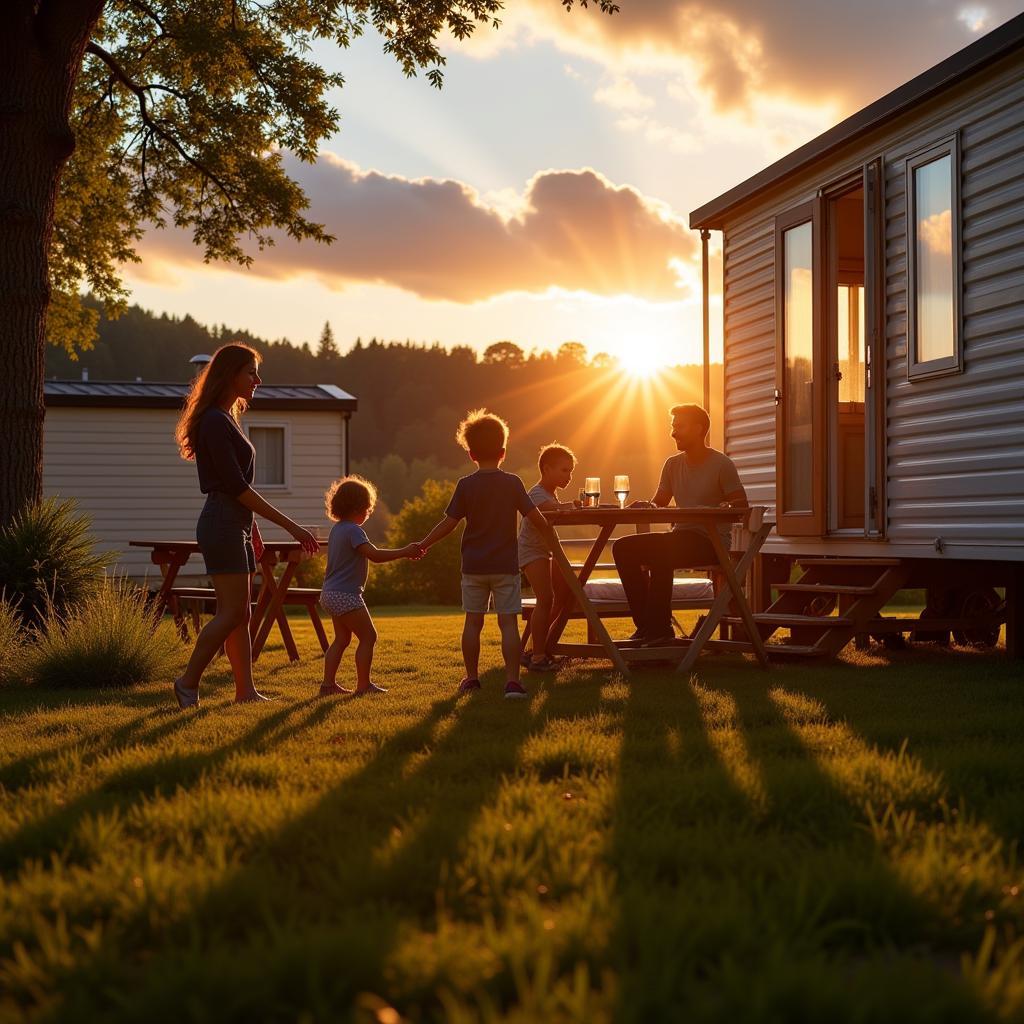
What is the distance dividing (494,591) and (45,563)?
3.64 metres

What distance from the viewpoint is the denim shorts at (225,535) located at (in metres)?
5.62

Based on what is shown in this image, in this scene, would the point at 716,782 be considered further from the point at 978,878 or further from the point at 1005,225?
the point at 1005,225

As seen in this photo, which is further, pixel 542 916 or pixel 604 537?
pixel 604 537

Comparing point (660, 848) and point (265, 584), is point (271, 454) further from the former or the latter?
point (660, 848)

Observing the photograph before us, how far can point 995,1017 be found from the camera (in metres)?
1.84

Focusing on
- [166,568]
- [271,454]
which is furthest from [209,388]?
[271,454]

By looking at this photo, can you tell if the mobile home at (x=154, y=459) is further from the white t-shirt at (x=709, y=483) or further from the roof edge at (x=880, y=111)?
the white t-shirt at (x=709, y=483)

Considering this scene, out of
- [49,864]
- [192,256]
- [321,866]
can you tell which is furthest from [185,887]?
[192,256]

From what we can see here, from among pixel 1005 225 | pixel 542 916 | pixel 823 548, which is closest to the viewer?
pixel 542 916

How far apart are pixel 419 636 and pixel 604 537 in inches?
148

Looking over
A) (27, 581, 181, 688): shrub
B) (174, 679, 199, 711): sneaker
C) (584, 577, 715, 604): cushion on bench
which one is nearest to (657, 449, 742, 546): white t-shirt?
(584, 577, 715, 604): cushion on bench

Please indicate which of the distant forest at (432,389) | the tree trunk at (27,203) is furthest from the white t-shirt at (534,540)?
the distant forest at (432,389)

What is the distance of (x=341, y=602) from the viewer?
21.1 feet

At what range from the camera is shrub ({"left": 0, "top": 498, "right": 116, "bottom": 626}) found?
796cm
